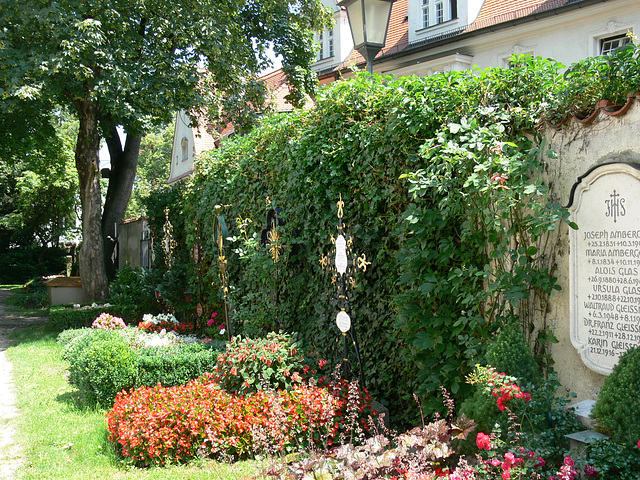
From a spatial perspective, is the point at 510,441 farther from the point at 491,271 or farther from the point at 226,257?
the point at 226,257

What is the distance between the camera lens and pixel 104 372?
6176mm

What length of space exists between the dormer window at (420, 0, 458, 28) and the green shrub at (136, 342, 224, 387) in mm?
14181

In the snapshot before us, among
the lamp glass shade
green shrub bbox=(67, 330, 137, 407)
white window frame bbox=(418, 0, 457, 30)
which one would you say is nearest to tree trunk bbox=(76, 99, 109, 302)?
green shrub bbox=(67, 330, 137, 407)

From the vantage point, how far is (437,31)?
16922 millimetres

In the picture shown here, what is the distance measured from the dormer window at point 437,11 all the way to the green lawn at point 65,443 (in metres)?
15.0

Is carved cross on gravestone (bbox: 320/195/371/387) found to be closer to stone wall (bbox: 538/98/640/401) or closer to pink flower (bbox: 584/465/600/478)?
stone wall (bbox: 538/98/640/401)

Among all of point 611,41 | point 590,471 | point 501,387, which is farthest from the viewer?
point 611,41

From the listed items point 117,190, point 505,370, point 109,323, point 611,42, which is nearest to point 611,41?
point 611,42

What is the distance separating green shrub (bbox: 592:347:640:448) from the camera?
270cm

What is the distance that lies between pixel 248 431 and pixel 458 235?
237cm

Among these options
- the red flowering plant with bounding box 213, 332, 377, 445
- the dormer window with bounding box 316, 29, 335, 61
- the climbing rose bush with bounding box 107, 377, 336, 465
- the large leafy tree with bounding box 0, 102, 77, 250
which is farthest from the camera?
the dormer window with bounding box 316, 29, 335, 61

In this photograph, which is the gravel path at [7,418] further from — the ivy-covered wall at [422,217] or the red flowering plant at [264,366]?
the ivy-covered wall at [422,217]

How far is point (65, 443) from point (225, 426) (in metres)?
1.86

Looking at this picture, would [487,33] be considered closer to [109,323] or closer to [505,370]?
[109,323]
